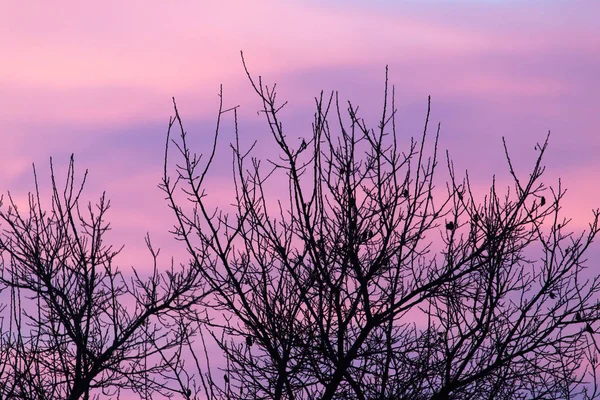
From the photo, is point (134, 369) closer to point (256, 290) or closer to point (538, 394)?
point (256, 290)

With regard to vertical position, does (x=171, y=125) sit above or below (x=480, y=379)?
above

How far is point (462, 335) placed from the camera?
6828 mm

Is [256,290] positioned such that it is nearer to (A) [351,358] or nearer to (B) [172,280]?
(A) [351,358]

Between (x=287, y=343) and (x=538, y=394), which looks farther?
(x=538, y=394)

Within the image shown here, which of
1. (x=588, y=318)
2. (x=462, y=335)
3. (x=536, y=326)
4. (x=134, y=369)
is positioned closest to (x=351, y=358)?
(x=462, y=335)

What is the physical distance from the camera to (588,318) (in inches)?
291

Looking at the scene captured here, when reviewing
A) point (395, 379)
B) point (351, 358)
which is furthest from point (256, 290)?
point (395, 379)

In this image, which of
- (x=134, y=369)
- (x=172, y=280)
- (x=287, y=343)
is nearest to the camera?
(x=287, y=343)

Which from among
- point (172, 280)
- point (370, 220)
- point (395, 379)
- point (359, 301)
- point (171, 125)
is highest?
point (172, 280)

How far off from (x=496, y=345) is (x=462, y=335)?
15.8 inches

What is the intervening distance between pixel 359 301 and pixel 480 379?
1.22 meters

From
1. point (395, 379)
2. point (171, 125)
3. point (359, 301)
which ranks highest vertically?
point (171, 125)

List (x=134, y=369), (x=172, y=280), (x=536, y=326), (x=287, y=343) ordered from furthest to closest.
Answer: (x=172, y=280)
(x=134, y=369)
(x=536, y=326)
(x=287, y=343)

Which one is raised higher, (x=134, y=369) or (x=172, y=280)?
(x=172, y=280)
